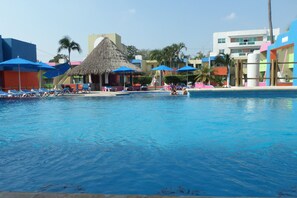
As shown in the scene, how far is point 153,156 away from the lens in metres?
5.19

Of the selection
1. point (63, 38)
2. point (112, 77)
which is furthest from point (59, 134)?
point (63, 38)

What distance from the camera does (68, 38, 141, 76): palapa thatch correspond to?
25417 mm

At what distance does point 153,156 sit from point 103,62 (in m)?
22.0

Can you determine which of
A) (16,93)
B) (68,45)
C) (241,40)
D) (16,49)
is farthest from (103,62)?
(241,40)

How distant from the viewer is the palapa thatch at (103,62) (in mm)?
25417

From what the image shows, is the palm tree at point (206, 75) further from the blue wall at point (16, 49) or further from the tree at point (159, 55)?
the tree at point (159, 55)

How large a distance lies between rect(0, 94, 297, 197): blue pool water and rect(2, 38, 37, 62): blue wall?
15.3 metres

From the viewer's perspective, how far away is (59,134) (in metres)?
7.38

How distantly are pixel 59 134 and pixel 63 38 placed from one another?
1446 inches

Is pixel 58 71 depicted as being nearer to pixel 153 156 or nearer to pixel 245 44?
pixel 153 156

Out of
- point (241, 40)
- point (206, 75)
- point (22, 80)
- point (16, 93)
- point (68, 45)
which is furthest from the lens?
point (241, 40)

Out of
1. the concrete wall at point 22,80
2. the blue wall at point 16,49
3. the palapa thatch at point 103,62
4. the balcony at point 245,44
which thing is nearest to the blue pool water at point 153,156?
the concrete wall at point 22,80

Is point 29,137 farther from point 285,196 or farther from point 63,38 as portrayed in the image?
point 63,38

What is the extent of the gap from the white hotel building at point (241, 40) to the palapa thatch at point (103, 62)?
28.8 metres
